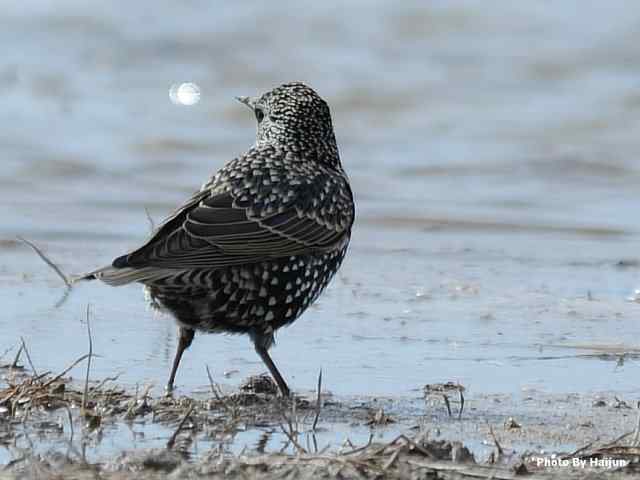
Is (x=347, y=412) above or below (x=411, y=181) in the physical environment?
below

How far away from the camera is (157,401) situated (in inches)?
194

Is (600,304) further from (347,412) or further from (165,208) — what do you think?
(165,208)

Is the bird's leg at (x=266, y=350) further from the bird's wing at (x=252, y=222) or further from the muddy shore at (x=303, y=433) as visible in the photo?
the bird's wing at (x=252, y=222)

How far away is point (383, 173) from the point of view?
37.0 feet

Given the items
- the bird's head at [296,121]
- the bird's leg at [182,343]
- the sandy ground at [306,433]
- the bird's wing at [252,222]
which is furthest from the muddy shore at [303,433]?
the bird's head at [296,121]

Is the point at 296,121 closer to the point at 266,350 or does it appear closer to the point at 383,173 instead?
the point at 266,350

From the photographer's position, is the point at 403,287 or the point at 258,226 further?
the point at 403,287

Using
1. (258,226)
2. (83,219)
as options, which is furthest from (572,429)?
(83,219)

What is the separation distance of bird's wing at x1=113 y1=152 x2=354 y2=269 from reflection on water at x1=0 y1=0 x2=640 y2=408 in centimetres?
47

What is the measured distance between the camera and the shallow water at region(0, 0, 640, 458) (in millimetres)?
6086

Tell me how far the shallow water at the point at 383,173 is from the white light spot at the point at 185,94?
0.39 ft

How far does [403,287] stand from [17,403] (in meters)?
3.17

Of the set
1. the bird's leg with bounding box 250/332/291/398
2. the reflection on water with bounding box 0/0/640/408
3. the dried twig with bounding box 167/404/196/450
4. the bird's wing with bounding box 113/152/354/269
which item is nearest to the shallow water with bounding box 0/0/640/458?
the reflection on water with bounding box 0/0/640/408

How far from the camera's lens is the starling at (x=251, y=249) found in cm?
529
